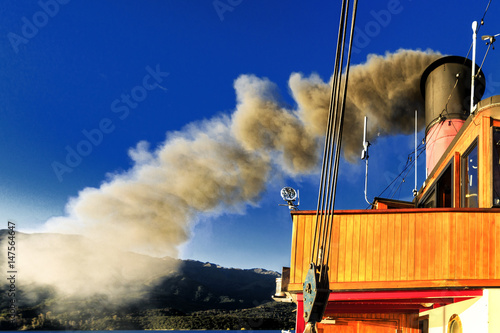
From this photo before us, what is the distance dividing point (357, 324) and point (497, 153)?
29.3 ft

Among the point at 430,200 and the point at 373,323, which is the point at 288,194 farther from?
the point at 373,323

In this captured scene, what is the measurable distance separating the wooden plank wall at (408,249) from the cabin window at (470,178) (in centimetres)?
109

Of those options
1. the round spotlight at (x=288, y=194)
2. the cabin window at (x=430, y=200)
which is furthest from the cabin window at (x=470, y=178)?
the round spotlight at (x=288, y=194)

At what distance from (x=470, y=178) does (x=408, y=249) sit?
2.39m

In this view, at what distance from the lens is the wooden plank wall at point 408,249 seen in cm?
916

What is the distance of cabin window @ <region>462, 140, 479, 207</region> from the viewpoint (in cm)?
1027

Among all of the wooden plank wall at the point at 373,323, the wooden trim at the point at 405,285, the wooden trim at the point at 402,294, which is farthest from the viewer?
the wooden plank wall at the point at 373,323

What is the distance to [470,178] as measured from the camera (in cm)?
1064

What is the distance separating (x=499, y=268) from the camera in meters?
9.05

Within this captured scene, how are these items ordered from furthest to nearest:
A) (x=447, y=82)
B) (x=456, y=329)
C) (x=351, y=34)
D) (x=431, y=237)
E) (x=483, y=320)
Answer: (x=447, y=82)
(x=456, y=329)
(x=431, y=237)
(x=483, y=320)
(x=351, y=34)

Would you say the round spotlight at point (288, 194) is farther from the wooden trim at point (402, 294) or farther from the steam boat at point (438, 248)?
the wooden trim at point (402, 294)

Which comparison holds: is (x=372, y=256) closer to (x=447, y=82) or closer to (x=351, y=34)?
(x=351, y=34)

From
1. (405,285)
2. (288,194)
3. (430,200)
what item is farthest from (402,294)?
(430,200)

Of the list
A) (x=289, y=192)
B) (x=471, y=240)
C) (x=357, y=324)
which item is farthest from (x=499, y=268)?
(x=357, y=324)
